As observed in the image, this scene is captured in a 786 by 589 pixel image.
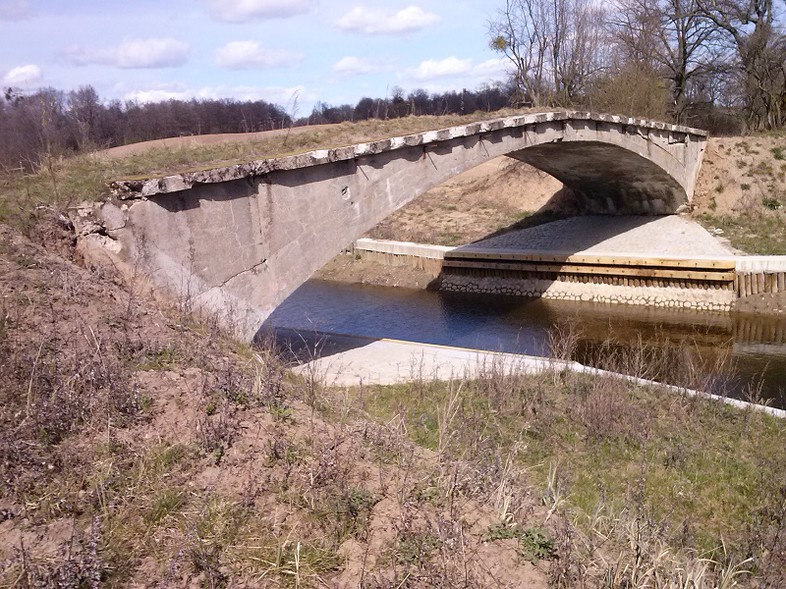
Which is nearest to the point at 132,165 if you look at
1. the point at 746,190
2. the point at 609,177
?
the point at 609,177

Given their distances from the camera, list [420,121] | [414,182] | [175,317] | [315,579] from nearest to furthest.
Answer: [315,579] < [175,317] < [414,182] < [420,121]

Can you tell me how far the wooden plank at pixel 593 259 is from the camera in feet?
62.8

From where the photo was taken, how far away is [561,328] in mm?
18188

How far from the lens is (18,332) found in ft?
16.9

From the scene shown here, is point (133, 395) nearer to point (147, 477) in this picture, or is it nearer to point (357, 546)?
point (147, 477)

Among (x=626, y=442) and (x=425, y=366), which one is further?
(x=425, y=366)

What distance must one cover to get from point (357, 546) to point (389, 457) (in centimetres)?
99

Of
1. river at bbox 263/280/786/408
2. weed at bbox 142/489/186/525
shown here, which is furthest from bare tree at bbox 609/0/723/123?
weed at bbox 142/489/186/525

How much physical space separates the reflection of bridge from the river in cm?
353

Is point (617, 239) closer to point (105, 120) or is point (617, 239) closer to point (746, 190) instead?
point (746, 190)

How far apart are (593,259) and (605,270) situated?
21.5 inches

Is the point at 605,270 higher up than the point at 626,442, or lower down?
higher up

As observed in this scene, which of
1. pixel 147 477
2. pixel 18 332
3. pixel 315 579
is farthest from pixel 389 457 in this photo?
pixel 18 332

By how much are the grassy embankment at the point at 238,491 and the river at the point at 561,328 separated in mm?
7435
